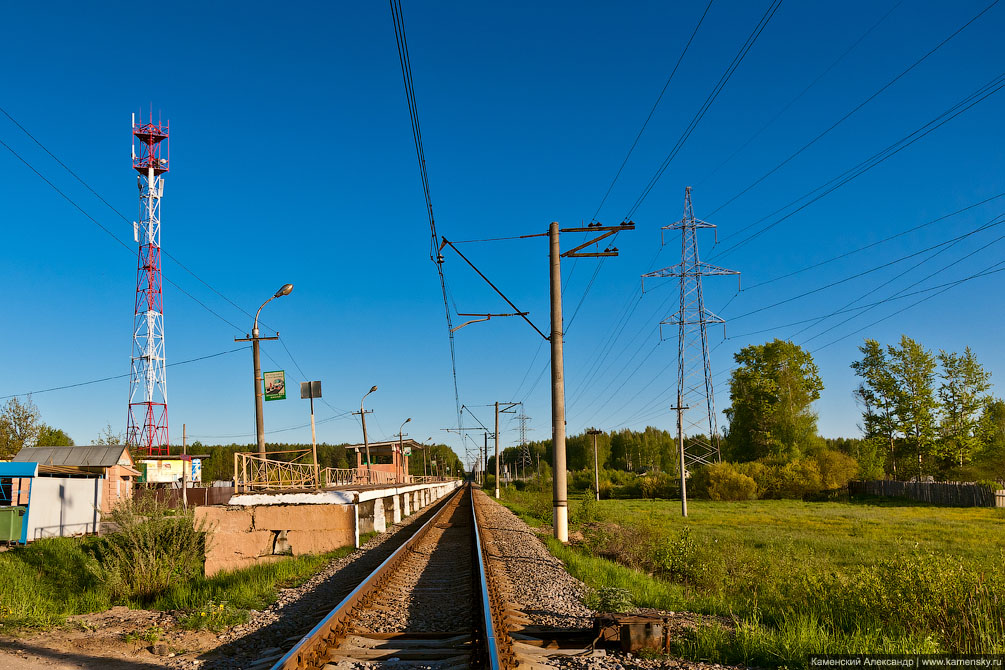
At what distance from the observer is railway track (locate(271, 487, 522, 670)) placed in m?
5.84

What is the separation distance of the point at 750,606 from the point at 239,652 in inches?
266

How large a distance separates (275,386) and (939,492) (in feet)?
175

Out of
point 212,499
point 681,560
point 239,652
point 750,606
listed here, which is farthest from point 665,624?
point 212,499

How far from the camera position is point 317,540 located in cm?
1623

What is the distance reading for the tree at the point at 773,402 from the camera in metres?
68.6

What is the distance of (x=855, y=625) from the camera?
295 inches

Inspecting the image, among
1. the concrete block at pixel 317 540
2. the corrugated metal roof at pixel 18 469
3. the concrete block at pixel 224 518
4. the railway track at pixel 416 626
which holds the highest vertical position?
the corrugated metal roof at pixel 18 469

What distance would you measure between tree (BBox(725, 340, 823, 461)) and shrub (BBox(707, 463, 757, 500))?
7612mm

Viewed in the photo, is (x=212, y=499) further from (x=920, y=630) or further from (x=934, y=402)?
(x=934, y=402)

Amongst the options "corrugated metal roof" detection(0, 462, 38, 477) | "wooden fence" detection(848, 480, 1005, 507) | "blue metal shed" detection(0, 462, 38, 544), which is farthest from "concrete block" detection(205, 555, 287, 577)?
"wooden fence" detection(848, 480, 1005, 507)

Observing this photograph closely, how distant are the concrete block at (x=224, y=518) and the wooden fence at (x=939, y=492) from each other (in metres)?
53.7

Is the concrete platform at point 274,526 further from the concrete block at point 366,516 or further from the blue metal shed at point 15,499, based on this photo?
the blue metal shed at point 15,499

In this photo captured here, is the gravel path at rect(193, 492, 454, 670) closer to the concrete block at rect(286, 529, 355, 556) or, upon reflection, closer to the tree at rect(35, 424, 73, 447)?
the concrete block at rect(286, 529, 355, 556)

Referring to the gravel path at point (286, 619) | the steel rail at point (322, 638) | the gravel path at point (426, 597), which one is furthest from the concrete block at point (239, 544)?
the steel rail at point (322, 638)
